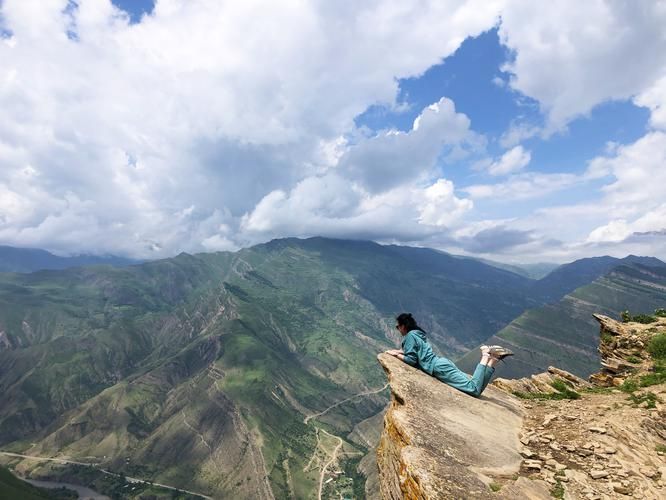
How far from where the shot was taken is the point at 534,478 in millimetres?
12039

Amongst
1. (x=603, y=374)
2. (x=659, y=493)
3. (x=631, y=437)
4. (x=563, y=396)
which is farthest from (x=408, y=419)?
(x=603, y=374)

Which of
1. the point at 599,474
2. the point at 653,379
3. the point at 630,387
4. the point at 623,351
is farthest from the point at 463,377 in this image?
the point at 623,351

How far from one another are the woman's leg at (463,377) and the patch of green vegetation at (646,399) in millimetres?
7339

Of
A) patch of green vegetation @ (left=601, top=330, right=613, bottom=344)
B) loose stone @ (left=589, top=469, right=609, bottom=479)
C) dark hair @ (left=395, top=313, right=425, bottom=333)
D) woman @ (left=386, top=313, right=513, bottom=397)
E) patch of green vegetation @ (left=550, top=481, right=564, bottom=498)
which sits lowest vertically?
patch of green vegetation @ (left=550, top=481, right=564, bottom=498)

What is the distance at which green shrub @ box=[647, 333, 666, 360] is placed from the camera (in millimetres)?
26475

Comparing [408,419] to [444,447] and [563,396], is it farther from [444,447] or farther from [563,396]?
[563,396]

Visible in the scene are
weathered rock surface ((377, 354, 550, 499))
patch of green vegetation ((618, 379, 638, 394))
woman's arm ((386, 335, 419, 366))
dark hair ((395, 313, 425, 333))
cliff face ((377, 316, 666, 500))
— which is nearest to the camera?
weathered rock surface ((377, 354, 550, 499))

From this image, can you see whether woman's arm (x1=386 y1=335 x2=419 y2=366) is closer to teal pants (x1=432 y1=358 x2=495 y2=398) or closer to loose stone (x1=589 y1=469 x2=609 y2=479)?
teal pants (x1=432 y1=358 x2=495 y2=398)

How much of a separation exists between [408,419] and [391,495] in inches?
108

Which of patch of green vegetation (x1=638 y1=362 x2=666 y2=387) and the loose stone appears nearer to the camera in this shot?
the loose stone

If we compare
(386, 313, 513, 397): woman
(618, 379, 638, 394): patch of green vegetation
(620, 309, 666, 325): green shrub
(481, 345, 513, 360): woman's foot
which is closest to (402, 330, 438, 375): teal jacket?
(386, 313, 513, 397): woman

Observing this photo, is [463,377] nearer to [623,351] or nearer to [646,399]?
[646,399]

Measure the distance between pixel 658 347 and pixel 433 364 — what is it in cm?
2045

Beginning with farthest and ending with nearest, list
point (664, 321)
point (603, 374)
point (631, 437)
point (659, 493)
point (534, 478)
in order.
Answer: point (664, 321) < point (603, 374) < point (631, 437) < point (534, 478) < point (659, 493)
